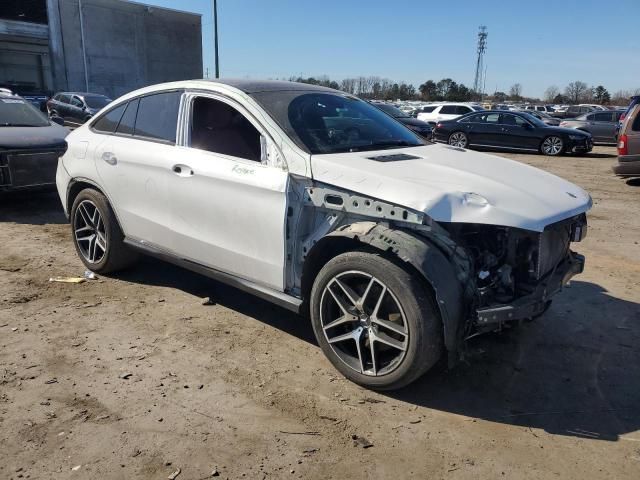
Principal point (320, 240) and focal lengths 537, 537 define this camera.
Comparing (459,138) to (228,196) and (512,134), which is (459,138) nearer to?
(512,134)

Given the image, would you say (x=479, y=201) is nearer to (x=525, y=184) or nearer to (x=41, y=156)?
(x=525, y=184)

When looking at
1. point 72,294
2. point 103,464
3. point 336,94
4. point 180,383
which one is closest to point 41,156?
point 72,294

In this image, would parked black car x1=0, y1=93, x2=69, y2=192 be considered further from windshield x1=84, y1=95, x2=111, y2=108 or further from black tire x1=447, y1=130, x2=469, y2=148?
black tire x1=447, y1=130, x2=469, y2=148

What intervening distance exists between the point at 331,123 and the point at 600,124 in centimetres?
2164

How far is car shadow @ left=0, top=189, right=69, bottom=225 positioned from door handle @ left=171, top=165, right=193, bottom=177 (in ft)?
13.4

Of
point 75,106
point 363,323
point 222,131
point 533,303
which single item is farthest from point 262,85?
point 75,106

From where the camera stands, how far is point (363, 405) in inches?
125

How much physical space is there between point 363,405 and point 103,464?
4.69 feet

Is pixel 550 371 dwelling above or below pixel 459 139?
below

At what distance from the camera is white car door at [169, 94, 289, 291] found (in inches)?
141

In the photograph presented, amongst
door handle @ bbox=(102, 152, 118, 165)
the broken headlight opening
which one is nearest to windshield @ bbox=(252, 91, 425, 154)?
the broken headlight opening

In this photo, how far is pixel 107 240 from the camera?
493cm

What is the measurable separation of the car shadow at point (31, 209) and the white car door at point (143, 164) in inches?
124

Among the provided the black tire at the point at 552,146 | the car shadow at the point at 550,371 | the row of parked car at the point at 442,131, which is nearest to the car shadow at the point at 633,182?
the row of parked car at the point at 442,131
